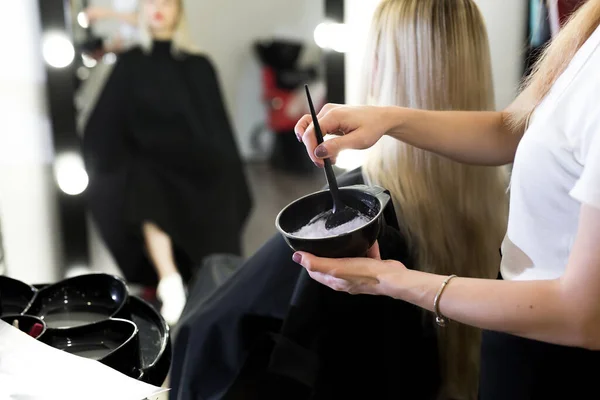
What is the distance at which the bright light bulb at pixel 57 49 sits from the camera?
71.1 inches

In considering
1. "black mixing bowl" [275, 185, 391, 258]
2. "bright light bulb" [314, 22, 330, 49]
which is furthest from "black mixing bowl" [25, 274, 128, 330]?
"bright light bulb" [314, 22, 330, 49]

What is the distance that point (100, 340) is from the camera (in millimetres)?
860

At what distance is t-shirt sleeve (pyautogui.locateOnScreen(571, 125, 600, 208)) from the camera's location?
0.61 meters

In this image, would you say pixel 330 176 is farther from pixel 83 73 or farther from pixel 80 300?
pixel 83 73

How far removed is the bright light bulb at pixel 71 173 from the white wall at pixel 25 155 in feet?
0.09

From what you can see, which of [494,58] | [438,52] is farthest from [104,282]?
[494,58]

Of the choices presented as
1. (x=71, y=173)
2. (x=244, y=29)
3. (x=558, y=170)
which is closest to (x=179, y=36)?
(x=244, y=29)

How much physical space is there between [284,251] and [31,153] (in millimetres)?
1013

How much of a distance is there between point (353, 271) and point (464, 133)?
0.30 metres

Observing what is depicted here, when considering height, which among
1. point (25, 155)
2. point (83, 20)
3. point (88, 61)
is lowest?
point (25, 155)

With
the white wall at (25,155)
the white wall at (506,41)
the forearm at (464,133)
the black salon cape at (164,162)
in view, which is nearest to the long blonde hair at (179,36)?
the black salon cape at (164,162)

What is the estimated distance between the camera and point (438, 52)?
3.46 feet

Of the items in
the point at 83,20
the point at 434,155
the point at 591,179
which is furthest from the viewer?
the point at 83,20

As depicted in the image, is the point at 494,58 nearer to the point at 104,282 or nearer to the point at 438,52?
the point at 438,52
